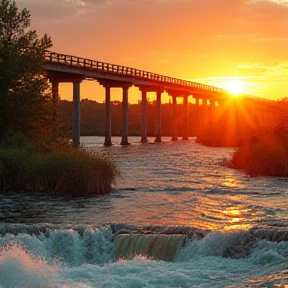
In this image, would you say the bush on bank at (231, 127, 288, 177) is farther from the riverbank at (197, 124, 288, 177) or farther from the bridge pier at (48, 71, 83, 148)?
the bridge pier at (48, 71, 83, 148)

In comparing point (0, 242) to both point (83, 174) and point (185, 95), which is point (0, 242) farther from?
point (185, 95)

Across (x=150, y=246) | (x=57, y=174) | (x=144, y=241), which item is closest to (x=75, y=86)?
(x=57, y=174)

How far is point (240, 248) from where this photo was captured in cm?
1709

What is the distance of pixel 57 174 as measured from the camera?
27.7 m

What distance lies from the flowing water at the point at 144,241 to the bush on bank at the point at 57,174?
109 centimetres

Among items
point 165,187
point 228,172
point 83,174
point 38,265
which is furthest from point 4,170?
point 228,172

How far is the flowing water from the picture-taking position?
47.5ft

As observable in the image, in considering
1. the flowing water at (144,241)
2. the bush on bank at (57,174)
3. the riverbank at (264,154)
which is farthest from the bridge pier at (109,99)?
the flowing water at (144,241)

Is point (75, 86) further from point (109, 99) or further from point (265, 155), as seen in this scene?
point (265, 155)

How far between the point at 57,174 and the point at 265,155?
53.3ft

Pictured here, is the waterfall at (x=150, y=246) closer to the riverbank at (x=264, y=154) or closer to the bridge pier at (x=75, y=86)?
the riverbank at (x=264, y=154)

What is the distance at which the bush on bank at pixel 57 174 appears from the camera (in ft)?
90.2

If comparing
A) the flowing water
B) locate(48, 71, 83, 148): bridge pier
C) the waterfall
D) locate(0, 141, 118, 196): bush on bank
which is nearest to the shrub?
the flowing water

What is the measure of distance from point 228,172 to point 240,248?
22.9 m
